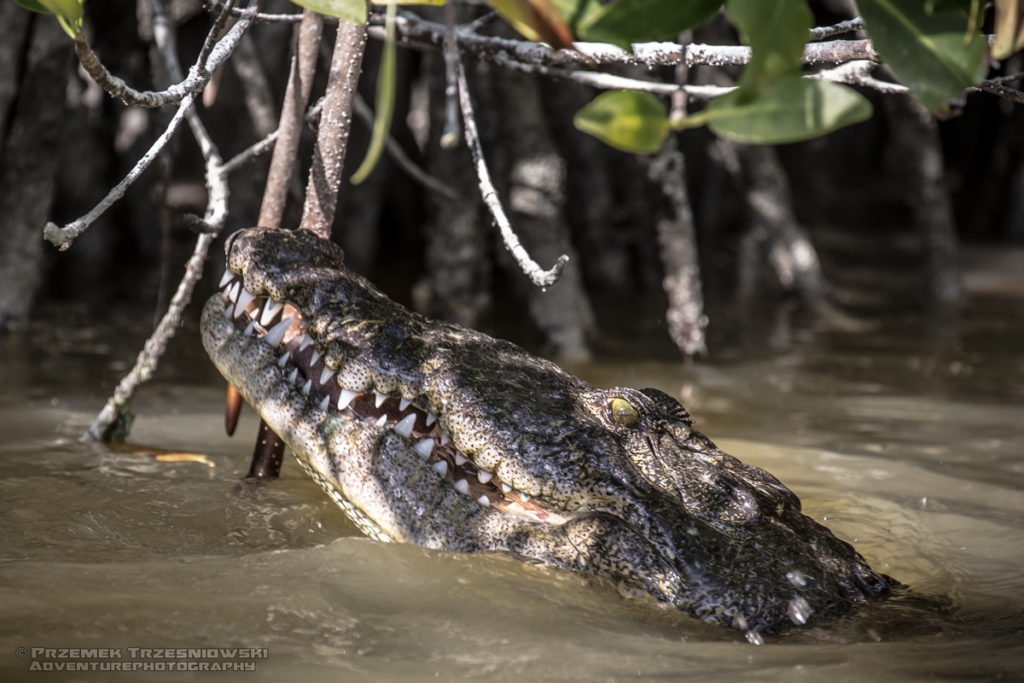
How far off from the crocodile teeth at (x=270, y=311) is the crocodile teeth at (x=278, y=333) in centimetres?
3

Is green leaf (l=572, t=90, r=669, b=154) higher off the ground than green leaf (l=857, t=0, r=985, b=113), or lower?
lower

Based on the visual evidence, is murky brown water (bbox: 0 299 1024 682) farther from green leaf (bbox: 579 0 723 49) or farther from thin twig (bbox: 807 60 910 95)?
thin twig (bbox: 807 60 910 95)

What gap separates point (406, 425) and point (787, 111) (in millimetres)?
1553

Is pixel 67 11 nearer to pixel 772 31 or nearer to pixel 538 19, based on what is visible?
pixel 538 19

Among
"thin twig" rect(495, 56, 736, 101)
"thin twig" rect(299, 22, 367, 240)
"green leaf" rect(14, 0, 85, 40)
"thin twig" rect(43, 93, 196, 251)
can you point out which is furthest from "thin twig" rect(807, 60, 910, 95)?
"green leaf" rect(14, 0, 85, 40)

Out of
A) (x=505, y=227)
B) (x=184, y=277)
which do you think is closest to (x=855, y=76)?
(x=505, y=227)

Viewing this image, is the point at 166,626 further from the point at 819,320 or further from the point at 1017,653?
the point at 819,320

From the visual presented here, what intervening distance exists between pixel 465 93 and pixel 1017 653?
165 cm

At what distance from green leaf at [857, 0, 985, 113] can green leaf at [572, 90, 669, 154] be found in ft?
0.77

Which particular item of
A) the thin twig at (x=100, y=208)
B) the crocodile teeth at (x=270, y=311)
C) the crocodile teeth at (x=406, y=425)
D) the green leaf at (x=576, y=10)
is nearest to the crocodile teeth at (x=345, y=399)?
the crocodile teeth at (x=406, y=425)

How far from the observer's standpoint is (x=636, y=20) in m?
0.82

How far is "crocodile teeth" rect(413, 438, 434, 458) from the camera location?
2.18m

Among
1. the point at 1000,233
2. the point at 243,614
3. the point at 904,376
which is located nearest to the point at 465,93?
the point at 243,614

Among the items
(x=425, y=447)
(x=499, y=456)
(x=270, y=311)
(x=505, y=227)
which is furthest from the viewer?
(x=270, y=311)
